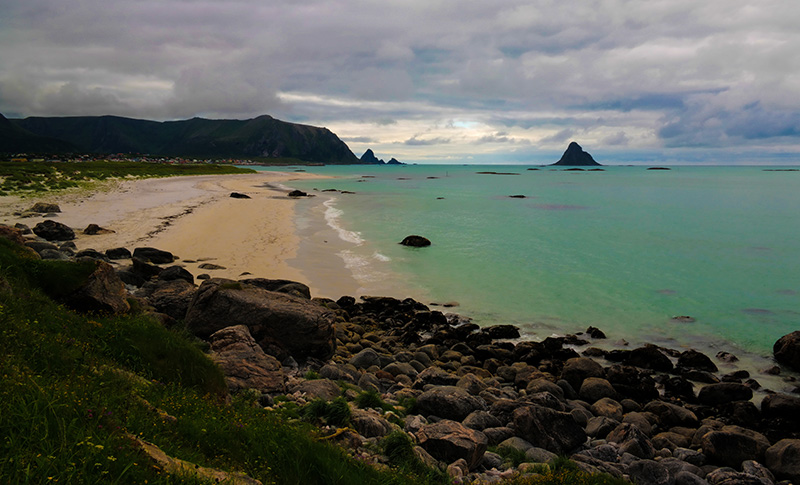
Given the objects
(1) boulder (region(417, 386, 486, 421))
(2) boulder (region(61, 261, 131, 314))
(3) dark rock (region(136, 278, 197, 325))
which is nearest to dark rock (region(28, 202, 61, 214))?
(3) dark rock (region(136, 278, 197, 325))

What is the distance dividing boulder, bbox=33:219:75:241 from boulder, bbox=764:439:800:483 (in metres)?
31.6

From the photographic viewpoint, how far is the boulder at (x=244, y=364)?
29.0 ft

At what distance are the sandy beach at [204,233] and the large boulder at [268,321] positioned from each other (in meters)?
7.51

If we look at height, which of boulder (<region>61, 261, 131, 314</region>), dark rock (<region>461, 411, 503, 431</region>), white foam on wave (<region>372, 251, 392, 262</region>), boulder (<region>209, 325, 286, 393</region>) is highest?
boulder (<region>61, 261, 131, 314</region>)

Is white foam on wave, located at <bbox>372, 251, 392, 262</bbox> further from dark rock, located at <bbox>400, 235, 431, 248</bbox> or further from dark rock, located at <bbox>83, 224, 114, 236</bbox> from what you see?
dark rock, located at <bbox>83, 224, 114, 236</bbox>

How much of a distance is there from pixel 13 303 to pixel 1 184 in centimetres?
5455

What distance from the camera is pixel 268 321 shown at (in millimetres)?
12016

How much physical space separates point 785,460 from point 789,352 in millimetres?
8152

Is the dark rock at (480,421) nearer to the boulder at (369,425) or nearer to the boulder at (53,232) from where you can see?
the boulder at (369,425)

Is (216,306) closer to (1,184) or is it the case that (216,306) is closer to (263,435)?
(263,435)

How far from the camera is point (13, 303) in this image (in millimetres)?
7066

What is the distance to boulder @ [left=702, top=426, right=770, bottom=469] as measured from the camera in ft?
29.4

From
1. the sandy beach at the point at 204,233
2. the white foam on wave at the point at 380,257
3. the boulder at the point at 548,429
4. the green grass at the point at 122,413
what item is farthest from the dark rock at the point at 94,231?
the boulder at the point at 548,429

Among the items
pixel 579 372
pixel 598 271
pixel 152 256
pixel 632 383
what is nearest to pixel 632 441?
pixel 579 372
